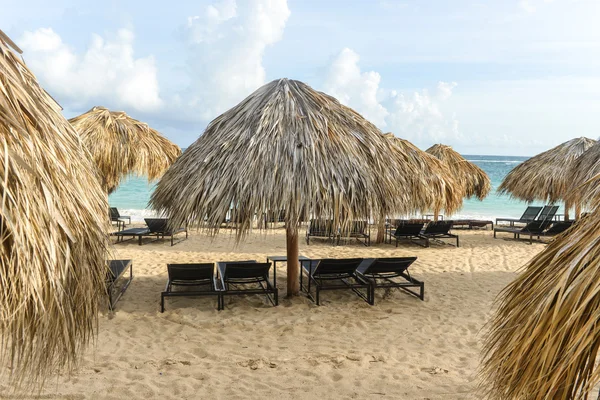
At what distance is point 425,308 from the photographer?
5605 mm

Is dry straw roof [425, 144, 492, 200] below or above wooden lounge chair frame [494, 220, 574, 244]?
above

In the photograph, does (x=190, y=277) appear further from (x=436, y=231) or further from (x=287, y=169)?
(x=436, y=231)

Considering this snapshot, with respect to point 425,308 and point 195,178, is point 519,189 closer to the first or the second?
point 425,308

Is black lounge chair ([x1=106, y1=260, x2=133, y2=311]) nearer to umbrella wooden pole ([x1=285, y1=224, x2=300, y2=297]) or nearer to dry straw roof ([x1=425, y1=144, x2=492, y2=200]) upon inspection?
umbrella wooden pole ([x1=285, y1=224, x2=300, y2=297])

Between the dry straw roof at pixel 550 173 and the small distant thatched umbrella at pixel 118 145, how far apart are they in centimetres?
1154

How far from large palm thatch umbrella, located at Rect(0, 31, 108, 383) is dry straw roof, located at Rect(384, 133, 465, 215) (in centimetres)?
728

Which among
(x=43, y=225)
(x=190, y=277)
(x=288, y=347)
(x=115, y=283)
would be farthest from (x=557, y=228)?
(x=43, y=225)

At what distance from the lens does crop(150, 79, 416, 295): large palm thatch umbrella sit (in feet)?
15.9

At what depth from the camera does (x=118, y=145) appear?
28.4 feet

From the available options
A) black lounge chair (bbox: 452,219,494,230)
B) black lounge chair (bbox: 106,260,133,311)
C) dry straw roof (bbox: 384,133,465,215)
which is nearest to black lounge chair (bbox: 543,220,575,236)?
dry straw roof (bbox: 384,133,465,215)

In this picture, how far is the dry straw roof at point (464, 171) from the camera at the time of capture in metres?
14.1

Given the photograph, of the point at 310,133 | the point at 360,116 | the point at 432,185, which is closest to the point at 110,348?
the point at 310,133

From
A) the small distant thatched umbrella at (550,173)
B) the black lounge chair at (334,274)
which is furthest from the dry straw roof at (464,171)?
the black lounge chair at (334,274)

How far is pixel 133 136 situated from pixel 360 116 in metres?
5.55
